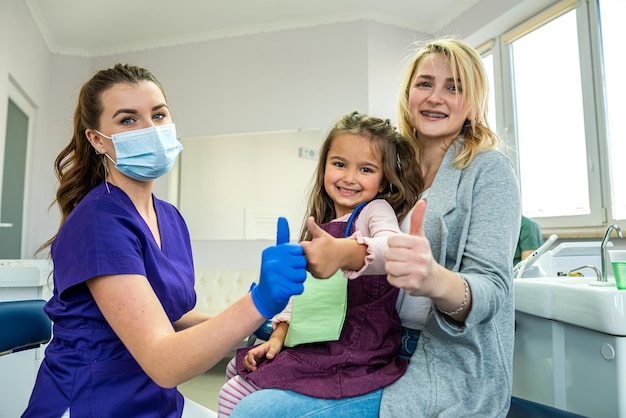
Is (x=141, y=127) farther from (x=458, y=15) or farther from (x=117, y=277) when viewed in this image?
(x=458, y=15)

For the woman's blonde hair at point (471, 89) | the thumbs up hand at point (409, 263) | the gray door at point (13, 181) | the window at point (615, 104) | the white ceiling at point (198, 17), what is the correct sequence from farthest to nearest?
the white ceiling at point (198, 17), the gray door at point (13, 181), the window at point (615, 104), the woman's blonde hair at point (471, 89), the thumbs up hand at point (409, 263)

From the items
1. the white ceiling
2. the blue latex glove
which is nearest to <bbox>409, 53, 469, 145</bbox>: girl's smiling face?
the blue latex glove

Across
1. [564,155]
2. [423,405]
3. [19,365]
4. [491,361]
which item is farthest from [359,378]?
[564,155]

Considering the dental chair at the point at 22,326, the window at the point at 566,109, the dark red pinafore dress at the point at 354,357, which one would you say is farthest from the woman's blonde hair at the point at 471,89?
the window at the point at 566,109

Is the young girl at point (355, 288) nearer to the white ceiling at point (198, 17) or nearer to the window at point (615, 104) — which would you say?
the window at point (615, 104)

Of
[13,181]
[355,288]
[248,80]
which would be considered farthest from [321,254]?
[13,181]

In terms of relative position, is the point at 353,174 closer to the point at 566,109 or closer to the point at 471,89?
the point at 471,89

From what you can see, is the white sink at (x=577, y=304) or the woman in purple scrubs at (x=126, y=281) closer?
the woman in purple scrubs at (x=126, y=281)

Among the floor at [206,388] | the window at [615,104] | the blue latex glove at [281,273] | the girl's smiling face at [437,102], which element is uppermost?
the window at [615,104]

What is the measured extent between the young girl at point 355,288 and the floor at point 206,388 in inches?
86.3

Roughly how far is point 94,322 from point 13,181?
3.68m

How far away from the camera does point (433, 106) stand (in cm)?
111

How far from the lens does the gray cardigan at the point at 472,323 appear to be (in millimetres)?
851

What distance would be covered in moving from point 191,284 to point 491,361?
720mm
